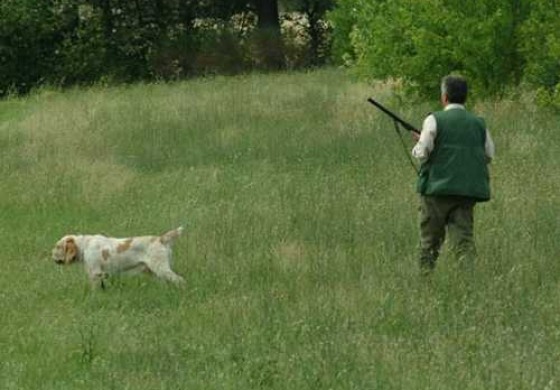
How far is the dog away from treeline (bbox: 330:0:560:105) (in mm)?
8030

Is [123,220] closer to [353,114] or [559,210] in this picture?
[559,210]

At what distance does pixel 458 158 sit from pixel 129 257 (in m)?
3.03

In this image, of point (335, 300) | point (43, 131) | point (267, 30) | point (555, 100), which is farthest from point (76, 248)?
point (267, 30)

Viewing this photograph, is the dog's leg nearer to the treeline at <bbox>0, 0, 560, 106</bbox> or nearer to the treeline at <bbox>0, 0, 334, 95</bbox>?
the treeline at <bbox>0, 0, 560, 106</bbox>

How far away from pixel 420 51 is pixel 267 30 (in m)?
21.2

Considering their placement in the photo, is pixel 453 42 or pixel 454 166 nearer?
pixel 454 166

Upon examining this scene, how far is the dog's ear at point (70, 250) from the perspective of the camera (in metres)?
10.3

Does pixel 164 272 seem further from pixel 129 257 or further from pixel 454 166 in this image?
pixel 454 166

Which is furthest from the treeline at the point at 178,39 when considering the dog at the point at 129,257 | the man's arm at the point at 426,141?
the man's arm at the point at 426,141

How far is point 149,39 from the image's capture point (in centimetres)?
3903

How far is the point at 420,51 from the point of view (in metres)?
18.0

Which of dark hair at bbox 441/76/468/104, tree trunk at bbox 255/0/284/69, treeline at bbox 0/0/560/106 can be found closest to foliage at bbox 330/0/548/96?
treeline at bbox 0/0/560/106

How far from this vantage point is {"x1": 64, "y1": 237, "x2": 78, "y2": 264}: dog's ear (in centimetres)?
1030

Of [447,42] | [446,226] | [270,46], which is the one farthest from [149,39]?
[446,226]
